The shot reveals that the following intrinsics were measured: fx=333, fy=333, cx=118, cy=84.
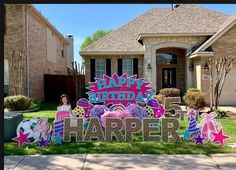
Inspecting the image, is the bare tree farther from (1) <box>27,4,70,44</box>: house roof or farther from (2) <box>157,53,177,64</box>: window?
A: (2) <box>157,53,177,64</box>: window

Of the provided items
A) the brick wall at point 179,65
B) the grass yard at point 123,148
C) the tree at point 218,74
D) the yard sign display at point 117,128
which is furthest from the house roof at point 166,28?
the grass yard at point 123,148

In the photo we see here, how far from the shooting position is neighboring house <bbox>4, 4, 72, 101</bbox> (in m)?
19.4

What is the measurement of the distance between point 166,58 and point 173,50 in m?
0.79

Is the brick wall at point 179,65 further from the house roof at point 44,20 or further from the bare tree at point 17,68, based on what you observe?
the bare tree at point 17,68

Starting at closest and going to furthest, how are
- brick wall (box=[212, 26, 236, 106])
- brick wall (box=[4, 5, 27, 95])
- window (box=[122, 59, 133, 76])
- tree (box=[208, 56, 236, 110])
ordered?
1. tree (box=[208, 56, 236, 110])
2. brick wall (box=[212, 26, 236, 106])
3. brick wall (box=[4, 5, 27, 95])
4. window (box=[122, 59, 133, 76])

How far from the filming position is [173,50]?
23.0 meters

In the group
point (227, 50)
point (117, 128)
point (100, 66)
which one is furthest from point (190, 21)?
point (117, 128)

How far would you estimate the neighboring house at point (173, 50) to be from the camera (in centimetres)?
1909

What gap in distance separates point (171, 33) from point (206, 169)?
599 inches

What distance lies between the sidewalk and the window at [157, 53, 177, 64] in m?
16.4

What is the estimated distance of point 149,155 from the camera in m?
7.38

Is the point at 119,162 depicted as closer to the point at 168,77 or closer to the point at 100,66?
the point at 100,66

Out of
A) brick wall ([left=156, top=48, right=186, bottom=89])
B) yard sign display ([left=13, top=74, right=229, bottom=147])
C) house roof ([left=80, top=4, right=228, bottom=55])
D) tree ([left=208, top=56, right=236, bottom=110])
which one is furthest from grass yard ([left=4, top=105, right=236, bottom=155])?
brick wall ([left=156, top=48, right=186, bottom=89])

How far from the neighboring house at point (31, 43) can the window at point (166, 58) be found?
8.26 m
